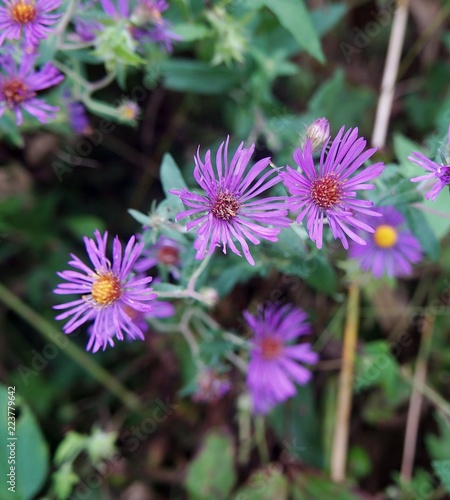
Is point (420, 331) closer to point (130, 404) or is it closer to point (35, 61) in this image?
point (130, 404)

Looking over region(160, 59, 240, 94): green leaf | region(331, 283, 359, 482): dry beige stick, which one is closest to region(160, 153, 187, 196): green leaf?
region(160, 59, 240, 94): green leaf

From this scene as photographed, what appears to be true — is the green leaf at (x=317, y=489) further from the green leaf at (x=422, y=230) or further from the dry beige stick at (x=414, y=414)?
the green leaf at (x=422, y=230)

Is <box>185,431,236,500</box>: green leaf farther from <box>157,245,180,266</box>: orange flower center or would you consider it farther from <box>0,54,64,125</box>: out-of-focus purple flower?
<box>0,54,64,125</box>: out-of-focus purple flower

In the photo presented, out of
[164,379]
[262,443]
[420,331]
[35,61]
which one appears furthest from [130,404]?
[35,61]

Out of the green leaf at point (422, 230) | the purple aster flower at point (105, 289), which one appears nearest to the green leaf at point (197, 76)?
the green leaf at point (422, 230)

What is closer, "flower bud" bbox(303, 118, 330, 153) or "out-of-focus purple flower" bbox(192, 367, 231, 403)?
"flower bud" bbox(303, 118, 330, 153)

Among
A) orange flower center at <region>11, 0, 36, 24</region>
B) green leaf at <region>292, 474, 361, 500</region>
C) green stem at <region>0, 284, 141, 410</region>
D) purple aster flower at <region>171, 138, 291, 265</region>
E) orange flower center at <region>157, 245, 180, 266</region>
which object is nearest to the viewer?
purple aster flower at <region>171, 138, 291, 265</region>

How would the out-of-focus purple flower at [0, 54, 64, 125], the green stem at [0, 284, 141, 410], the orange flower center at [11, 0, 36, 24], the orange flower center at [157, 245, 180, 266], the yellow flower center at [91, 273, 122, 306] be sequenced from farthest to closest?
the green stem at [0, 284, 141, 410]
the orange flower center at [157, 245, 180, 266]
the out-of-focus purple flower at [0, 54, 64, 125]
the orange flower center at [11, 0, 36, 24]
the yellow flower center at [91, 273, 122, 306]
